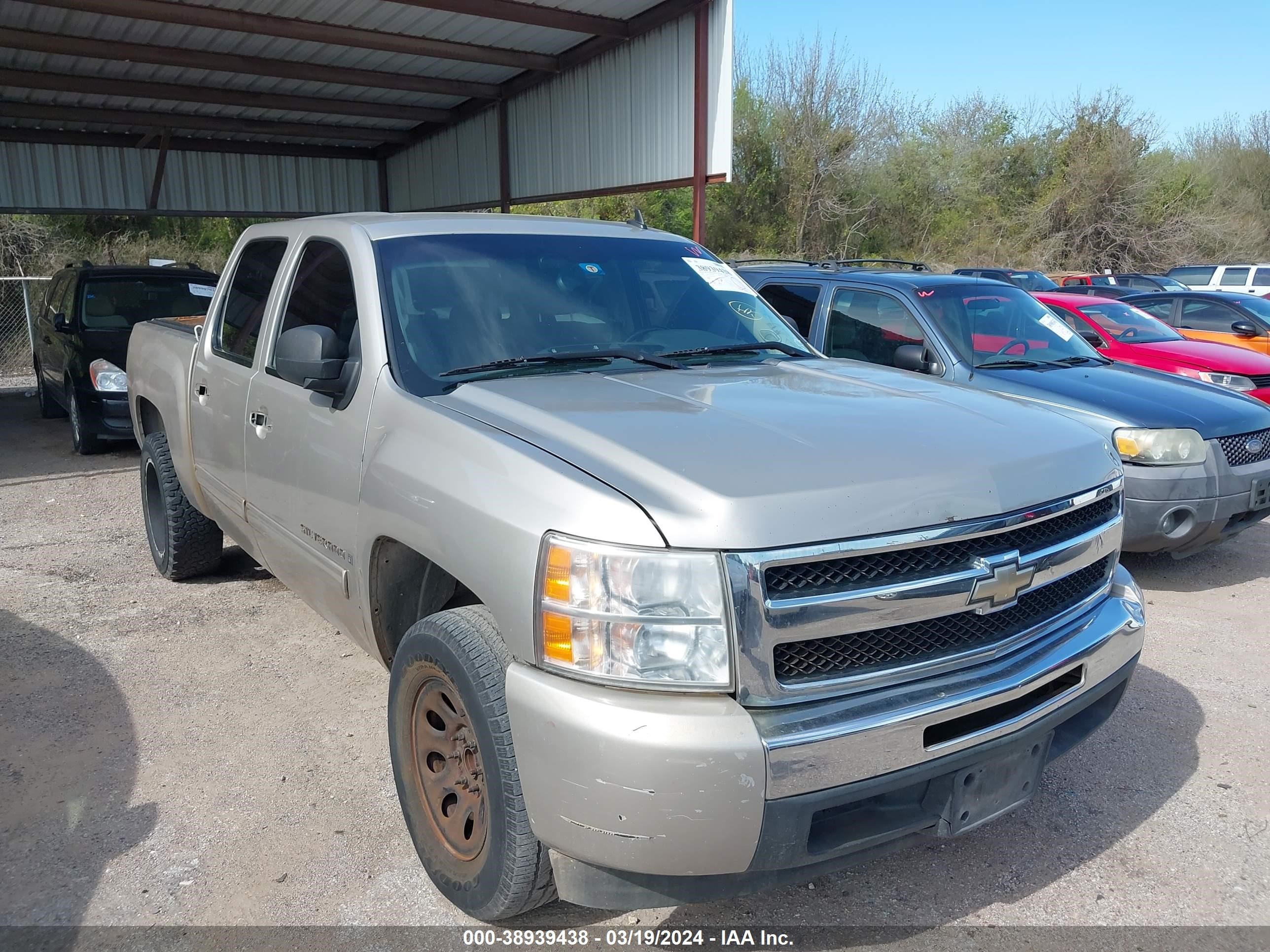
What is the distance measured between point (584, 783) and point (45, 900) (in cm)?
187

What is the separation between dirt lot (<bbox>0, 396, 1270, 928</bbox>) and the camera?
2.87m

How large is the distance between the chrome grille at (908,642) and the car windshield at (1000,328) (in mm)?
3983

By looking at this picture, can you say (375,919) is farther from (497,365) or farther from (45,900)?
(497,365)

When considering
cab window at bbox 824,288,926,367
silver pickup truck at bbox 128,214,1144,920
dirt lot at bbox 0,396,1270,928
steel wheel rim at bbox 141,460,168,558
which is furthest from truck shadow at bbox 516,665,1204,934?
steel wheel rim at bbox 141,460,168,558

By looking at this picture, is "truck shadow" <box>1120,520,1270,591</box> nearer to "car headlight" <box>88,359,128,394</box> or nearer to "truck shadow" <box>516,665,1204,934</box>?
"truck shadow" <box>516,665,1204,934</box>

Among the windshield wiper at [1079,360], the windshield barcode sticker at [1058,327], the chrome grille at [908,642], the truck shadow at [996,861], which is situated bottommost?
the truck shadow at [996,861]

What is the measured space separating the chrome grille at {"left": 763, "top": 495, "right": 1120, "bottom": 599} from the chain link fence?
1742 cm

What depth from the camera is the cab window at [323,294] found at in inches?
139

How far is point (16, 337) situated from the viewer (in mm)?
17891

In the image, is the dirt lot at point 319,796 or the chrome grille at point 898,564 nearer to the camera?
the chrome grille at point 898,564

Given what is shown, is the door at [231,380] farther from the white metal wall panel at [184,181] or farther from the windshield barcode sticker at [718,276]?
the white metal wall panel at [184,181]

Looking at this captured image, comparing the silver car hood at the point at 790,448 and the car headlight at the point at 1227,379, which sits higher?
the silver car hood at the point at 790,448

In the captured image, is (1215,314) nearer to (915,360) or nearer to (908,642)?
(915,360)

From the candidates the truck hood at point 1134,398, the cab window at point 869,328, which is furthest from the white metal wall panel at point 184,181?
the truck hood at point 1134,398
